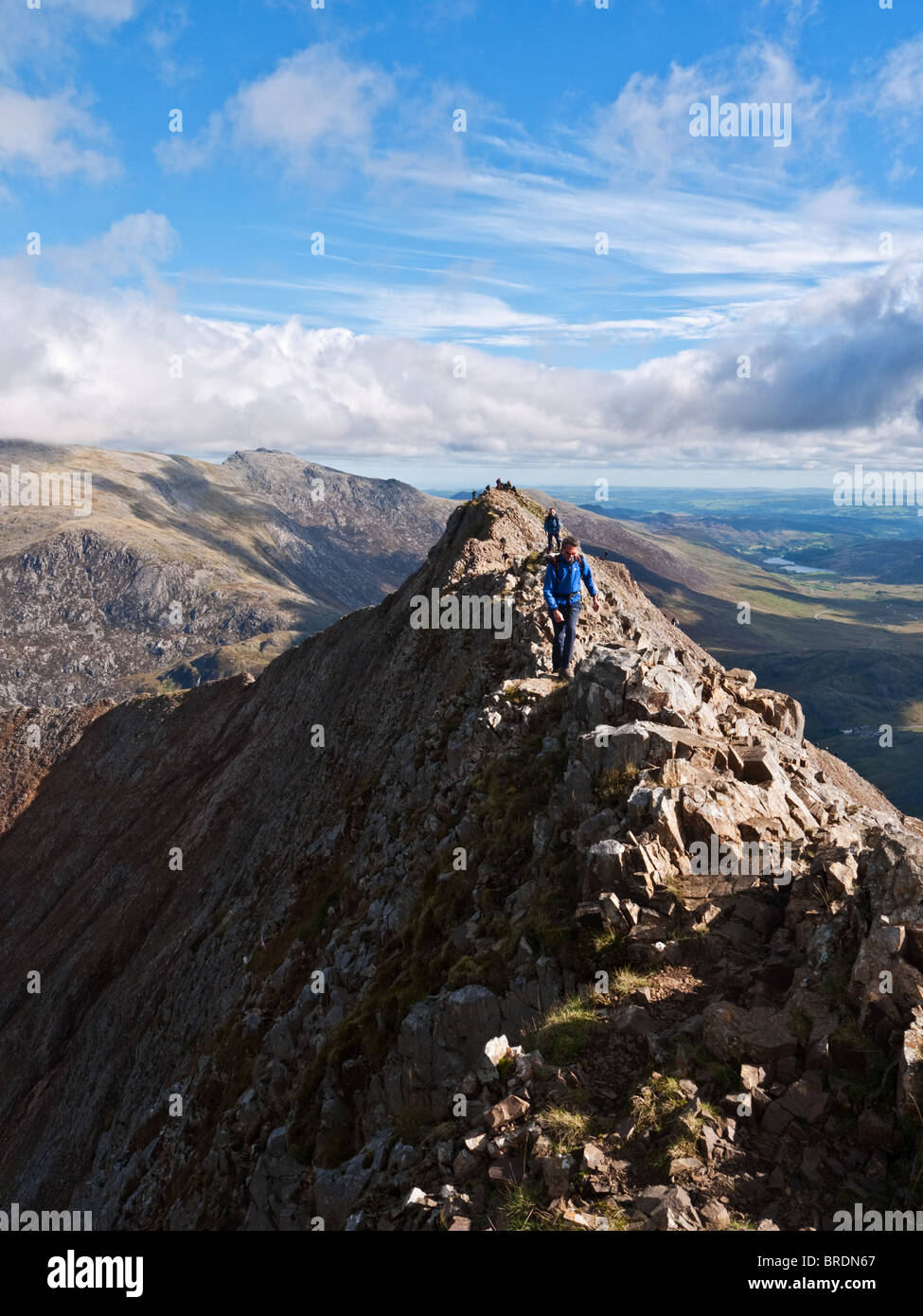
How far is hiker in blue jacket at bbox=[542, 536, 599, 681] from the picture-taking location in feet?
78.5

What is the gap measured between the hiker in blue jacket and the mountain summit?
203 centimetres

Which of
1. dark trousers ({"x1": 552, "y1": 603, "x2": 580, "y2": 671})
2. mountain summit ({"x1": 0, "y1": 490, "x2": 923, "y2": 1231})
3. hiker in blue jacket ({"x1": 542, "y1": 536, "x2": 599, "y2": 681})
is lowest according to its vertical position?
mountain summit ({"x1": 0, "y1": 490, "x2": 923, "y2": 1231})

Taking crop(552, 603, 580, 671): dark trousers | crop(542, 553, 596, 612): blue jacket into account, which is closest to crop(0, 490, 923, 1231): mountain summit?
crop(552, 603, 580, 671): dark trousers

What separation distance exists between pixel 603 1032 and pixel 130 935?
55319 mm

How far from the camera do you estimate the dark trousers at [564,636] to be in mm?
24938

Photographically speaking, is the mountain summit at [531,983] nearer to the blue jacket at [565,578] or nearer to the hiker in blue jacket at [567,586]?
the hiker in blue jacket at [567,586]

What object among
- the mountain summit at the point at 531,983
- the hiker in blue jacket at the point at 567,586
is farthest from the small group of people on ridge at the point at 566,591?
the mountain summit at the point at 531,983

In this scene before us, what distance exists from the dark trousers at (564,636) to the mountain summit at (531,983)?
41.8 inches

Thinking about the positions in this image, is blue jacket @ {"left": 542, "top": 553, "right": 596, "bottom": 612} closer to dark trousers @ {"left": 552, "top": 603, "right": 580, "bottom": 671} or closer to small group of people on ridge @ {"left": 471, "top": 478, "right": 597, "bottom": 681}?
small group of people on ridge @ {"left": 471, "top": 478, "right": 597, "bottom": 681}

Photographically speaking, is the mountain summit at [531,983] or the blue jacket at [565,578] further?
the blue jacket at [565,578]

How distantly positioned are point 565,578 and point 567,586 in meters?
0.29
